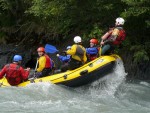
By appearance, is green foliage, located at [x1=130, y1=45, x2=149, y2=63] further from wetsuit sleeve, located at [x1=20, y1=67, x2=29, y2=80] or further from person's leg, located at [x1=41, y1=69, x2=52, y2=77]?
wetsuit sleeve, located at [x1=20, y1=67, x2=29, y2=80]

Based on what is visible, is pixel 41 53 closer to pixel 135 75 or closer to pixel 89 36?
pixel 89 36

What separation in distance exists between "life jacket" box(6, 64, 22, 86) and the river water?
560 mm

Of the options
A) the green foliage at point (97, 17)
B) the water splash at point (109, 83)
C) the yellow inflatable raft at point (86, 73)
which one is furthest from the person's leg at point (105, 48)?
the green foliage at point (97, 17)

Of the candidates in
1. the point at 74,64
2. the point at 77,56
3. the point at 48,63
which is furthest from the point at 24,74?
the point at 77,56

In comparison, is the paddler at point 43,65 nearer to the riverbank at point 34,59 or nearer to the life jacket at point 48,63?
the life jacket at point 48,63

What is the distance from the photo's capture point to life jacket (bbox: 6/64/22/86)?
11.0 meters

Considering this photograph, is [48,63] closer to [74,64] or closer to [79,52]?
[74,64]

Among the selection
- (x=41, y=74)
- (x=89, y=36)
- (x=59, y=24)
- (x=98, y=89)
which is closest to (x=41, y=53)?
(x=41, y=74)

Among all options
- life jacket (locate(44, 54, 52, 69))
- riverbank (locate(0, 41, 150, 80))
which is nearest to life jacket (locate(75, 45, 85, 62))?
life jacket (locate(44, 54, 52, 69))

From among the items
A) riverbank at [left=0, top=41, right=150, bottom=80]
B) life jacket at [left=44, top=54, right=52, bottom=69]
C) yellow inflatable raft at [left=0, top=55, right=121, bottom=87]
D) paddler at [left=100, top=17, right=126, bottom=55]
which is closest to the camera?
yellow inflatable raft at [left=0, top=55, right=121, bottom=87]

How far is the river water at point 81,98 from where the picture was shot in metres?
8.90

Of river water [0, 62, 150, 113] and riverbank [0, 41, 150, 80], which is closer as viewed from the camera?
river water [0, 62, 150, 113]

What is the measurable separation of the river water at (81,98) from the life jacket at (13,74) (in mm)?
560

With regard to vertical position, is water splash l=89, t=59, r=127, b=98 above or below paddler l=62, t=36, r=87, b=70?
below
